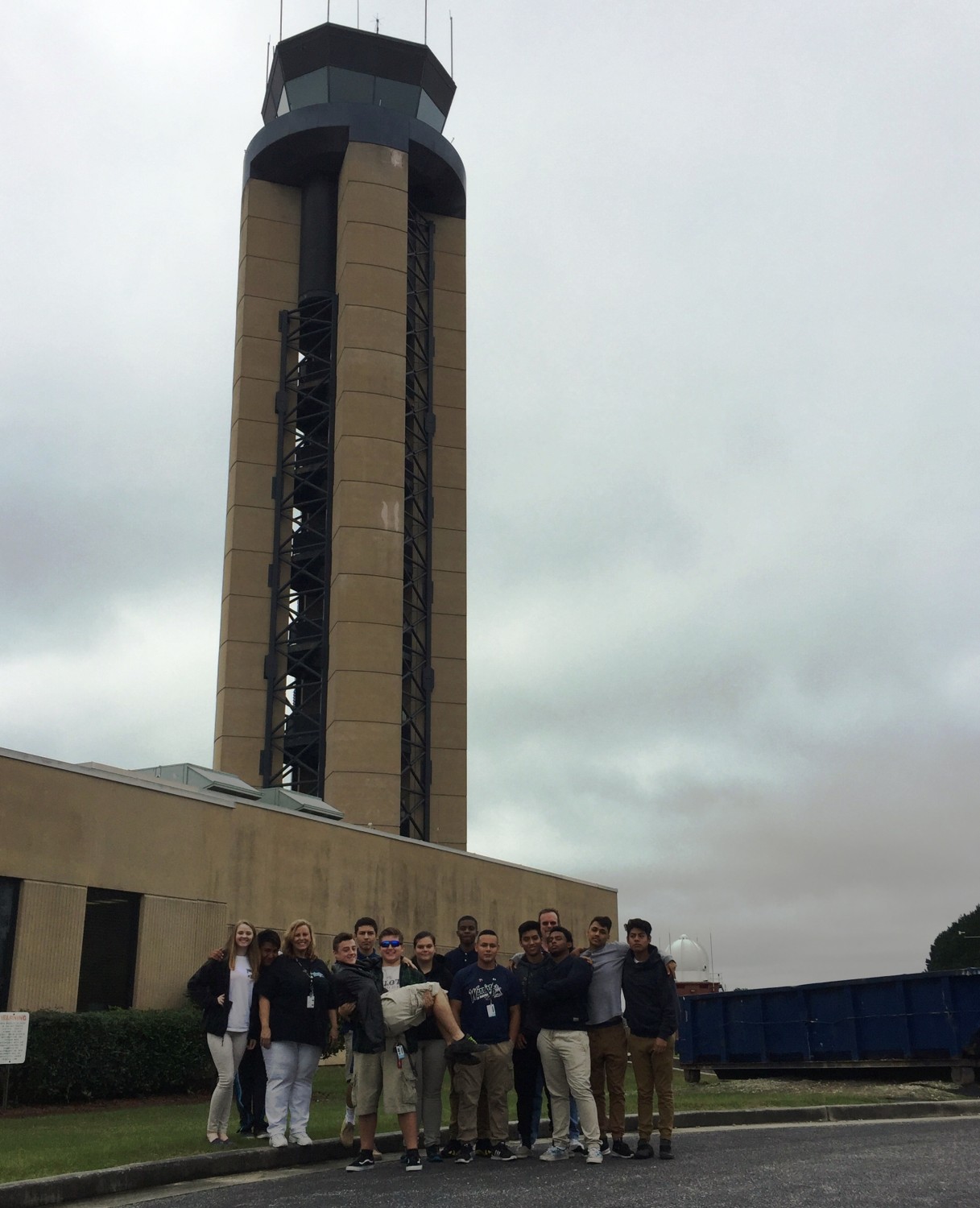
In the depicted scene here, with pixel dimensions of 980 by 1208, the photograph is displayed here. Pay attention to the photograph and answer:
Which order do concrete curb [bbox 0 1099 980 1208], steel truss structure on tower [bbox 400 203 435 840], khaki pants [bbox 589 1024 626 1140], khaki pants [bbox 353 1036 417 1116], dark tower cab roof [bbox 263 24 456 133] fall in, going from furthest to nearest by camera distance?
dark tower cab roof [bbox 263 24 456 133], steel truss structure on tower [bbox 400 203 435 840], khaki pants [bbox 589 1024 626 1140], khaki pants [bbox 353 1036 417 1116], concrete curb [bbox 0 1099 980 1208]

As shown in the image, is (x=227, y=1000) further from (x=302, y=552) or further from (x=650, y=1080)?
(x=302, y=552)

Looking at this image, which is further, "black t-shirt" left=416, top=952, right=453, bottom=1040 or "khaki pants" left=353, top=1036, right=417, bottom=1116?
"black t-shirt" left=416, top=952, right=453, bottom=1040

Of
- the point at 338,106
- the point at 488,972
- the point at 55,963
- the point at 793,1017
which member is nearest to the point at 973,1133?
the point at 488,972

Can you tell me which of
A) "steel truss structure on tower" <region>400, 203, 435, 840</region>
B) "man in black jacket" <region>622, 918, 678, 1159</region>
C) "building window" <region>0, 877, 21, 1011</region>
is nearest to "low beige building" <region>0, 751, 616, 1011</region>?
"building window" <region>0, 877, 21, 1011</region>

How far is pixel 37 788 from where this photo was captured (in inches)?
811

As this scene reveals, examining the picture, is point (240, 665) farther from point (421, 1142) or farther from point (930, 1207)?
point (930, 1207)

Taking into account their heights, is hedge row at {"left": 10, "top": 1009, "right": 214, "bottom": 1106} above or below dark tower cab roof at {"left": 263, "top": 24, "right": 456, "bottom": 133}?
below

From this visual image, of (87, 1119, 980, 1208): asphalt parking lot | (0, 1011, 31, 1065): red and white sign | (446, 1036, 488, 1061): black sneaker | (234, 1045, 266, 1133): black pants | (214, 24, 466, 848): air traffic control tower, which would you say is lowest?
(87, 1119, 980, 1208): asphalt parking lot

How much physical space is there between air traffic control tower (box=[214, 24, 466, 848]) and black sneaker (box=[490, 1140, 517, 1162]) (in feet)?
97.8

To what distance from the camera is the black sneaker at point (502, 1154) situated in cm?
1127

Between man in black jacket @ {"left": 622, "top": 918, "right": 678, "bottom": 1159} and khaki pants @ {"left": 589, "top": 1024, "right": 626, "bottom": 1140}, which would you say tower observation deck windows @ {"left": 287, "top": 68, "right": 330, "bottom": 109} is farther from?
khaki pants @ {"left": 589, "top": 1024, "right": 626, "bottom": 1140}

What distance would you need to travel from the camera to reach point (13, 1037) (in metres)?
16.0

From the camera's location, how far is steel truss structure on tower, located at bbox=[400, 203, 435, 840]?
46.5 metres

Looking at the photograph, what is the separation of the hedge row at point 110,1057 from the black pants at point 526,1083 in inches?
329
